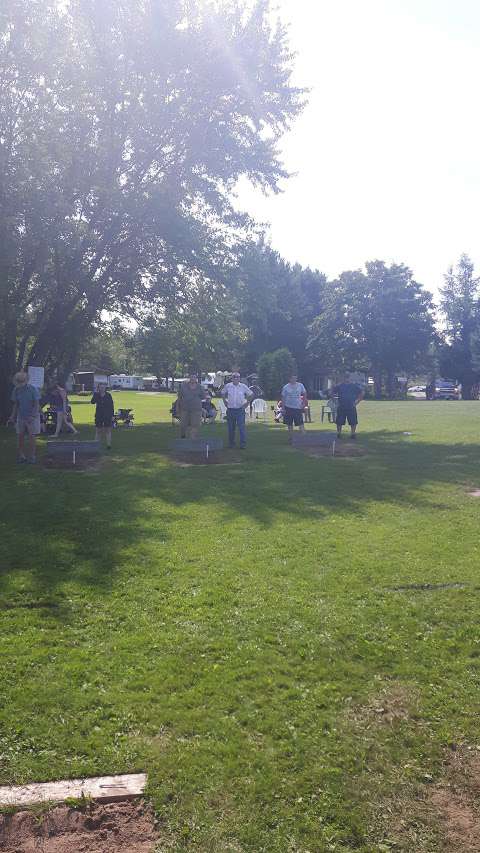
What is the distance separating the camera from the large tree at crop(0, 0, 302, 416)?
20547 millimetres

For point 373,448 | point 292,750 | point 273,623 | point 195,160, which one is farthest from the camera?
point 195,160

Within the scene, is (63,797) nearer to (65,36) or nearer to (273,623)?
(273,623)

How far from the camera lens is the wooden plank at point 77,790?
320 centimetres

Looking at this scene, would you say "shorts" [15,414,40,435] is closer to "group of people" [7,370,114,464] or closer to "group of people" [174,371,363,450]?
"group of people" [7,370,114,464]

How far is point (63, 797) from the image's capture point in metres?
3.21

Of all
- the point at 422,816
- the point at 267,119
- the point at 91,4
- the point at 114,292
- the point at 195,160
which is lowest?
the point at 422,816

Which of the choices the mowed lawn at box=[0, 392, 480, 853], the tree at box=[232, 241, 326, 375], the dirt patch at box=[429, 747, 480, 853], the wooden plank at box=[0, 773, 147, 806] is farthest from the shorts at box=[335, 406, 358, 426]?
the tree at box=[232, 241, 326, 375]

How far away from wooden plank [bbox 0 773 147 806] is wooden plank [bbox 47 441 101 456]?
1073 centimetres

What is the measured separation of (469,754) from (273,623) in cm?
201

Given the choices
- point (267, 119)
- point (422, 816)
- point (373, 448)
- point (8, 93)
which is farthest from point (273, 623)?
point (267, 119)

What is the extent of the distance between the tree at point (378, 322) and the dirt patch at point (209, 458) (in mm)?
57083

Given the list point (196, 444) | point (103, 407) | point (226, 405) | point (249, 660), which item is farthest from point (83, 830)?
point (103, 407)

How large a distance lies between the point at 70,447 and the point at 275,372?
46.4 metres

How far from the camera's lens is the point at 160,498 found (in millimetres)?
10539
